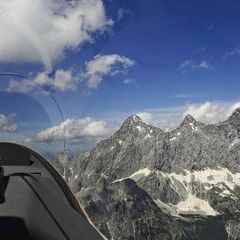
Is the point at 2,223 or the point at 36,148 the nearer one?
the point at 2,223

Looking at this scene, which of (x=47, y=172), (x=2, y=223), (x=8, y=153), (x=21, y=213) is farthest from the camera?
(x=47, y=172)

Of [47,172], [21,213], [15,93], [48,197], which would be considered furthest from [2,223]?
[15,93]

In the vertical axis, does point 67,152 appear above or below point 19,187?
above

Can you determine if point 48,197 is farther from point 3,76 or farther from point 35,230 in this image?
point 3,76

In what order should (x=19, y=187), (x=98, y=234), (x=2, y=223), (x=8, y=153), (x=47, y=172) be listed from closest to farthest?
(x=2, y=223), (x=19, y=187), (x=98, y=234), (x=8, y=153), (x=47, y=172)

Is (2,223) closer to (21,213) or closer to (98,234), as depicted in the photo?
(21,213)

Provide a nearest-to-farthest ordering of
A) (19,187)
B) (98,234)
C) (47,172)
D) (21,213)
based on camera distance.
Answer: (21,213), (19,187), (98,234), (47,172)

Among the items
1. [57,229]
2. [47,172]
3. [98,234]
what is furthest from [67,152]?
[57,229]

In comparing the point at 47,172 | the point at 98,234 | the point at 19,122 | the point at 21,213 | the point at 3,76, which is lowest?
the point at 98,234

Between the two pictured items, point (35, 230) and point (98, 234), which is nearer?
point (35, 230)
